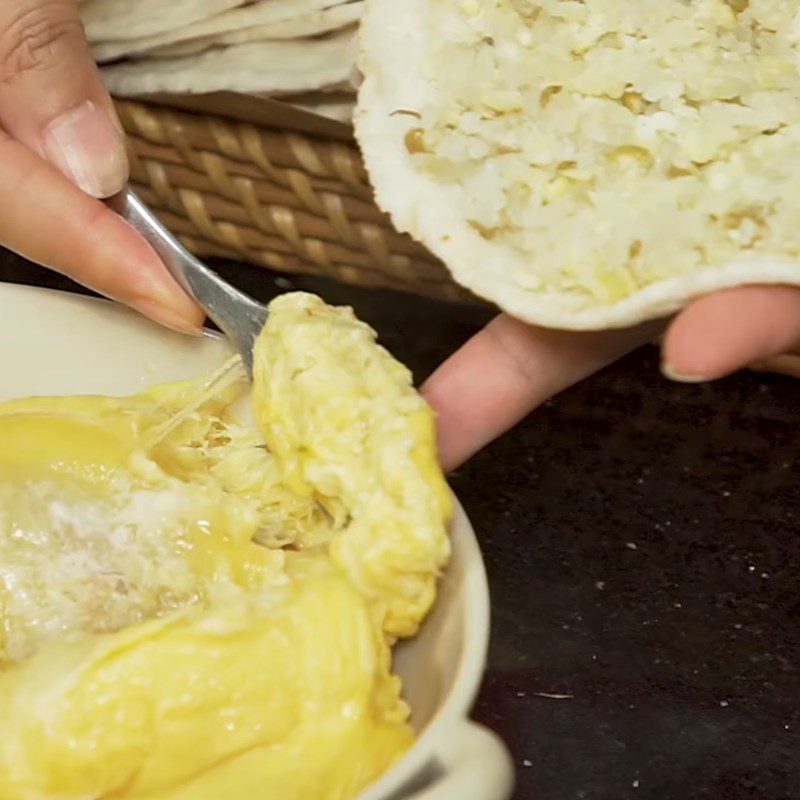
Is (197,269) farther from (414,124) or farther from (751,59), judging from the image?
(751,59)

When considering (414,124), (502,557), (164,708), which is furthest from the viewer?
(502,557)

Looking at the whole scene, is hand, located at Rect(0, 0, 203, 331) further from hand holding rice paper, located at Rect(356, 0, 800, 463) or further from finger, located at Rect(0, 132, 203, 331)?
hand holding rice paper, located at Rect(356, 0, 800, 463)

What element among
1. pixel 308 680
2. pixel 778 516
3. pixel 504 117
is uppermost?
pixel 504 117

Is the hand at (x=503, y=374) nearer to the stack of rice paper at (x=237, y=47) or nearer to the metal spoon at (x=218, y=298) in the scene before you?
the metal spoon at (x=218, y=298)

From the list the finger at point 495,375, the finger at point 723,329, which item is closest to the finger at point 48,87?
the finger at point 495,375

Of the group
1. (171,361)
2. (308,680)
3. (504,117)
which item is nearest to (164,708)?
(308,680)

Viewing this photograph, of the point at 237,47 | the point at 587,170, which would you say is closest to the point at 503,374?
the point at 587,170

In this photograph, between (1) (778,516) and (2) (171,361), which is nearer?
(2) (171,361)

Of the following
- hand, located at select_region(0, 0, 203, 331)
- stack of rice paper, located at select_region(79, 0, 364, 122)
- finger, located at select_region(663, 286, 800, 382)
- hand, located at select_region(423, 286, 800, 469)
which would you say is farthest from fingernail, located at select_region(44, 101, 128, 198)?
finger, located at select_region(663, 286, 800, 382)
